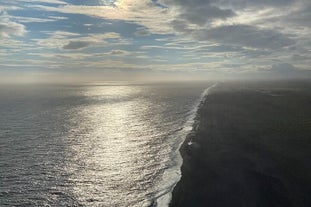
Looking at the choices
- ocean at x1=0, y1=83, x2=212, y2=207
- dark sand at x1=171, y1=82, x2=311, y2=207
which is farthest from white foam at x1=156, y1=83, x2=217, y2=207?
dark sand at x1=171, y1=82, x2=311, y2=207

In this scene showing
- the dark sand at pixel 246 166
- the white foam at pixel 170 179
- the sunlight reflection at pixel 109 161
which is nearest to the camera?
the white foam at pixel 170 179

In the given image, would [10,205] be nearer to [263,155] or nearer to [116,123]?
[263,155]

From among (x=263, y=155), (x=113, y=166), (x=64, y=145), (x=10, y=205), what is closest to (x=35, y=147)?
(x=64, y=145)

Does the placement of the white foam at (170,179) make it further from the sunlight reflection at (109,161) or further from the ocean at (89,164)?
the sunlight reflection at (109,161)

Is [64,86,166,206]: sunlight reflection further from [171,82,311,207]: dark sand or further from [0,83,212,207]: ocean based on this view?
Result: [171,82,311,207]: dark sand

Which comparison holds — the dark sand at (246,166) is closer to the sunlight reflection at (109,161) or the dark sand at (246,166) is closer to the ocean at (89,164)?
the ocean at (89,164)

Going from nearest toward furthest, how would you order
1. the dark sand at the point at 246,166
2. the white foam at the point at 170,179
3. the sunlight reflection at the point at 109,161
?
the white foam at the point at 170,179
the dark sand at the point at 246,166
the sunlight reflection at the point at 109,161

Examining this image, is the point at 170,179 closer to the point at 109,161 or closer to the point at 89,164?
the point at 109,161

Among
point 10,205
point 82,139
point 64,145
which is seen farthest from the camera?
point 82,139

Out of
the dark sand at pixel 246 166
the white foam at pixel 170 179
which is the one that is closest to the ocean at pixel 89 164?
the white foam at pixel 170 179

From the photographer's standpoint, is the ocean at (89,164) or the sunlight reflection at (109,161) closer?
the ocean at (89,164)

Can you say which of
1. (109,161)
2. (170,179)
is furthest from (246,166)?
(109,161)
